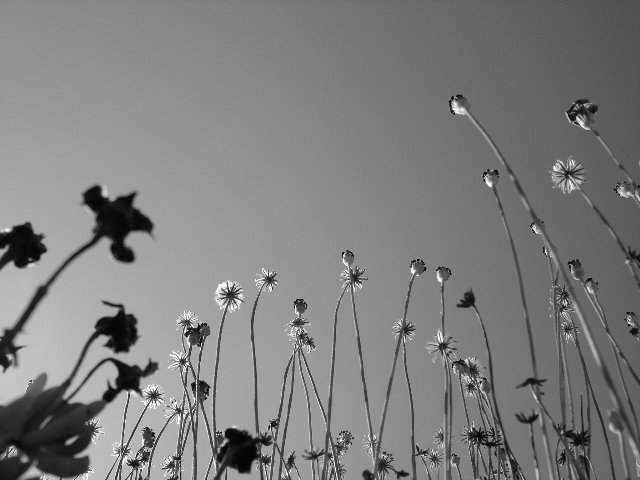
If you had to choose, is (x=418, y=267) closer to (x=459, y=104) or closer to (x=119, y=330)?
(x=459, y=104)

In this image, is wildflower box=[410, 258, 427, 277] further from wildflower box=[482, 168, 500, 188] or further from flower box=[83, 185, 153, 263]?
flower box=[83, 185, 153, 263]

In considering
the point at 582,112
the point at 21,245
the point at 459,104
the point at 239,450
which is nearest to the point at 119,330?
the point at 21,245

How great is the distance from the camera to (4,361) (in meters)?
2.94

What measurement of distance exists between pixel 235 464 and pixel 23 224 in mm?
1844

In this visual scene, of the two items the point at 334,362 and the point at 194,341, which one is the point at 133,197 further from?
the point at 194,341

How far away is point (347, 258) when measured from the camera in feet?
40.1

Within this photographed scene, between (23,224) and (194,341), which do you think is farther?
(194,341)

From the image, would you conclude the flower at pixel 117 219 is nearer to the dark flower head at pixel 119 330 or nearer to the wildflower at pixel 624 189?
the dark flower head at pixel 119 330

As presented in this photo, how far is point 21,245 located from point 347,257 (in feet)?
31.8

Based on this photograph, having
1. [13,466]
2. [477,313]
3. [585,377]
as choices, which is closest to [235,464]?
[13,466]

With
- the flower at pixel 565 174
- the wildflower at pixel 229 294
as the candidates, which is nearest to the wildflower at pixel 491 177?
the flower at pixel 565 174

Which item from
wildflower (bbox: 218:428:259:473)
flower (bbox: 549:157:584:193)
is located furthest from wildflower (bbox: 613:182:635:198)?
wildflower (bbox: 218:428:259:473)

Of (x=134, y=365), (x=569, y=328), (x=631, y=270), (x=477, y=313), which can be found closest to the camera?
(x=134, y=365)

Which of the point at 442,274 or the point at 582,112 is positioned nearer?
the point at 582,112
